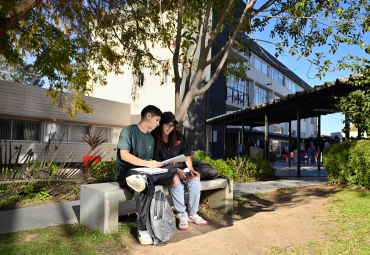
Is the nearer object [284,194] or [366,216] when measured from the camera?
[366,216]

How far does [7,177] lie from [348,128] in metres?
8.84

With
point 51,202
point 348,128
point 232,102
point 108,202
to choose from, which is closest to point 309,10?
point 348,128

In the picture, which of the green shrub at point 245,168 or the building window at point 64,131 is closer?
the green shrub at point 245,168

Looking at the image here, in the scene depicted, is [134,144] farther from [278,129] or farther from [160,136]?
[278,129]

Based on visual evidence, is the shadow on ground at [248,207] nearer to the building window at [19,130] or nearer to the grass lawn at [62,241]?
the grass lawn at [62,241]

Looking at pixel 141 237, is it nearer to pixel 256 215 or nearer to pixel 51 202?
pixel 256 215

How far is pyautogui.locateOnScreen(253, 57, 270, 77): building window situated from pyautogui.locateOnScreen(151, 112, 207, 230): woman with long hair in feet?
87.5

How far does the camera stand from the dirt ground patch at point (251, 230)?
3.17m

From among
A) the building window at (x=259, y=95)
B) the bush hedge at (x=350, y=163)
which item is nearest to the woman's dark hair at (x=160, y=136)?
the bush hedge at (x=350, y=163)

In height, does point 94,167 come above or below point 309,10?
below

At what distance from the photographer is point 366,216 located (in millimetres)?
4496

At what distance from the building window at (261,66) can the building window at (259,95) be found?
200 centimetres

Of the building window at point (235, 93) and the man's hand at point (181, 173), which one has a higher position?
the building window at point (235, 93)

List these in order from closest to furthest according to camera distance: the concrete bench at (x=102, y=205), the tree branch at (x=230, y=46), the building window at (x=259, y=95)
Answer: the concrete bench at (x=102, y=205) → the tree branch at (x=230, y=46) → the building window at (x=259, y=95)
